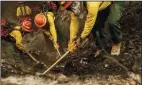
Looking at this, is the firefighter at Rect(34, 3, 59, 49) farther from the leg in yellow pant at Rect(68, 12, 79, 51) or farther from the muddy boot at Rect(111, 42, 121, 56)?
the muddy boot at Rect(111, 42, 121, 56)

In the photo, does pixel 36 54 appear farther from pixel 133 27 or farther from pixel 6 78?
pixel 133 27

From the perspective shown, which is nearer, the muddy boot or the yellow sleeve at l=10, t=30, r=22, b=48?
the muddy boot

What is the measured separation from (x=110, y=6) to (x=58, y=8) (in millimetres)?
833

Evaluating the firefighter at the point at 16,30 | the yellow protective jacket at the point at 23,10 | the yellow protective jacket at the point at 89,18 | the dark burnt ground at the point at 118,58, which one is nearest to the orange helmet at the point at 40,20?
the firefighter at the point at 16,30

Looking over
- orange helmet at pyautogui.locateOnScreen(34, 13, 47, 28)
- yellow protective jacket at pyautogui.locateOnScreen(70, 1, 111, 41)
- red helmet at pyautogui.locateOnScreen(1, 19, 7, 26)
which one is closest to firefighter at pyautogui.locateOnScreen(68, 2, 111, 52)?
yellow protective jacket at pyautogui.locateOnScreen(70, 1, 111, 41)

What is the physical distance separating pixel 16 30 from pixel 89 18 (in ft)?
4.10

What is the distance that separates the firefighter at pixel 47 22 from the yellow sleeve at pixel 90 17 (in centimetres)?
57

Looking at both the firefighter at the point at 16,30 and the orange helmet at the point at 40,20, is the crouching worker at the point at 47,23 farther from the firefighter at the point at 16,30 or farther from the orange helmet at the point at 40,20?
the firefighter at the point at 16,30

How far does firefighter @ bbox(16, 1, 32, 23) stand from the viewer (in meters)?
11.4

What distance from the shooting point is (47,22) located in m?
11.1

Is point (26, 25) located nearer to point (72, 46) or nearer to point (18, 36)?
point (18, 36)

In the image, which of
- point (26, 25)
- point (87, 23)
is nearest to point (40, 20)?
point (26, 25)

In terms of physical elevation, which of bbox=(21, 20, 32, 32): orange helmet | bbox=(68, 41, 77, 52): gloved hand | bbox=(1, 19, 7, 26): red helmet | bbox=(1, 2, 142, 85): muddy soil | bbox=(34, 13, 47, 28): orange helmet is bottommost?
bbox=(1, 2, 142, 85): muddy soil

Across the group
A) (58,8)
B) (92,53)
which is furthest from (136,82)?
(58,8)
